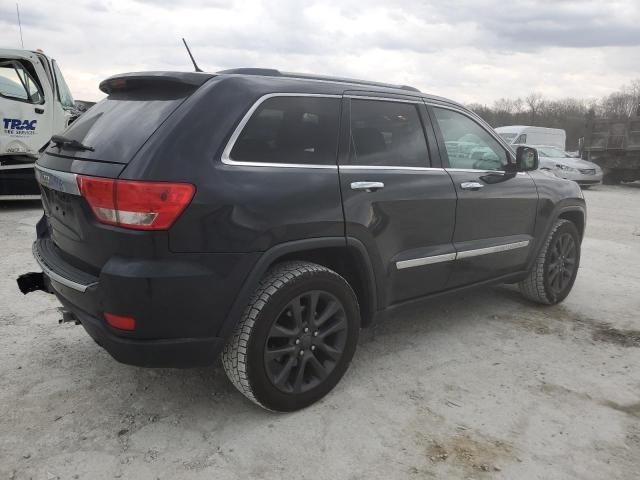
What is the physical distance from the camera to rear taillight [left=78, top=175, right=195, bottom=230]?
2309mm

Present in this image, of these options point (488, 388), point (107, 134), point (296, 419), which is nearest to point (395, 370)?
point (488, 388)

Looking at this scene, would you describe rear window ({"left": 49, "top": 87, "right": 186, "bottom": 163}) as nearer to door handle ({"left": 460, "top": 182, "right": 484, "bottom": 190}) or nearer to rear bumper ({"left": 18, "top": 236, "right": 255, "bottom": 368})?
rear bumper ({"left": 18, "top": 236, "right": 255, "bottom": 368})

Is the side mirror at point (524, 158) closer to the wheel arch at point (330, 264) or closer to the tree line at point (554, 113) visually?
the wheel arch at point (330, 264)

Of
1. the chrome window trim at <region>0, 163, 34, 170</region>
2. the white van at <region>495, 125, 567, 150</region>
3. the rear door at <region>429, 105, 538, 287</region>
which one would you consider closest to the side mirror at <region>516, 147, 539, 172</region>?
the rear door at <region>429, 105, 538, 287</region>

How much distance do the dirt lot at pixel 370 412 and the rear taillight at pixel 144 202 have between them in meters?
1.07

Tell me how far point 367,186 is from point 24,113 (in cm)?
747

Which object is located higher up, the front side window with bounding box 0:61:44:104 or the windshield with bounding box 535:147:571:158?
the front side window with bounding box 0:61:44:104

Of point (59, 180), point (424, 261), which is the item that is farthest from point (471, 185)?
point (59, 180)

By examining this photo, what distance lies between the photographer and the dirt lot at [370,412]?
2.45 meters

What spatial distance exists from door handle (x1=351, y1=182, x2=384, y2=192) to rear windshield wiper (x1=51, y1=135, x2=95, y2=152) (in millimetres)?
1336

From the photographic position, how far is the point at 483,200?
12.4 feet

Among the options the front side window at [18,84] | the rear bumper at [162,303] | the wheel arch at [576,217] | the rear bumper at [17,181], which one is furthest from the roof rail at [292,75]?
the front side window at [18,84]

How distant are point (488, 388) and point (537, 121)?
49.9m

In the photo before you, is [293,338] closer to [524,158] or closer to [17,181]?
[524,158]
